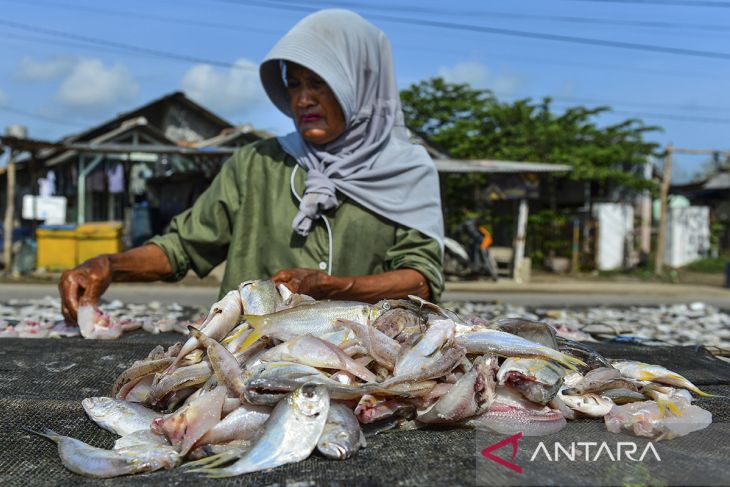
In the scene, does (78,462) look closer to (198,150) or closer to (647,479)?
(647,479)

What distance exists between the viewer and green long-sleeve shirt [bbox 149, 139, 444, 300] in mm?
3084

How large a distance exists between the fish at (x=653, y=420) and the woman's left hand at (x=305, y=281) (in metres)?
1.13

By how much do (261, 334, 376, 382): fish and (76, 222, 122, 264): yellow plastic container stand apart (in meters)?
13.8

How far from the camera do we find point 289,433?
1.34m

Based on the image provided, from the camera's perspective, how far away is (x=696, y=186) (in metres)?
28.5

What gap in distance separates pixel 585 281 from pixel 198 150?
1088cm

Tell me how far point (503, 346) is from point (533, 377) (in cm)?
15

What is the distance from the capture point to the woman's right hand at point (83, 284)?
8.78 ft

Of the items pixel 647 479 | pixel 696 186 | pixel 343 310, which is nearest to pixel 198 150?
pixel 343 310

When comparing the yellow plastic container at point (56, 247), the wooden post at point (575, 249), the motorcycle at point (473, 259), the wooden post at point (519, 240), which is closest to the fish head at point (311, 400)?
the motorcycle at point (473, 259)

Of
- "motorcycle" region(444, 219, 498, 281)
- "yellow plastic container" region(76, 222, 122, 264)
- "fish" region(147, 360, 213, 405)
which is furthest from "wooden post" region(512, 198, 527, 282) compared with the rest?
"fish" region(147, 360, 213, 405)

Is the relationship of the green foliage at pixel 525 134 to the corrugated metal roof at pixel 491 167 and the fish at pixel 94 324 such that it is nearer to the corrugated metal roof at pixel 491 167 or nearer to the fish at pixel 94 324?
the corrugated metal roof at pixel 491 167

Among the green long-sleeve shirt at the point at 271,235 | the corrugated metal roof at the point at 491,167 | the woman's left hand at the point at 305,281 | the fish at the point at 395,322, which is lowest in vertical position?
the fish at the point at 395,322

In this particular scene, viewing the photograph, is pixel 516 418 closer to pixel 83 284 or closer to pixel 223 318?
pixel 223 318
